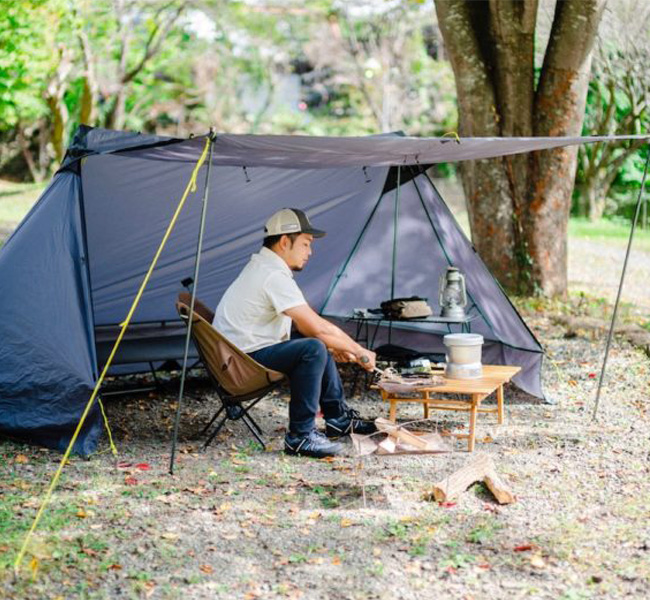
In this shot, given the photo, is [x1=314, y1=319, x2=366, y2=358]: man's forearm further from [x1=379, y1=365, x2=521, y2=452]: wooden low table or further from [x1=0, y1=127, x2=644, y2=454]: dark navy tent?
[x1=0, y1=127, x2=644, y2=454]: dark navy tent

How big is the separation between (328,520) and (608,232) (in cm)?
1444

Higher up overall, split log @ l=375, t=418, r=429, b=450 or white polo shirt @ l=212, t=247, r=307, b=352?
white polo shirt @ l=212, t=247, r=307, b=352

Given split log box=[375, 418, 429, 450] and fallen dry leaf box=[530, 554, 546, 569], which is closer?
fallen dry leaf box=[530, 554, 546, 569]

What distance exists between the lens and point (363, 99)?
84.4ft

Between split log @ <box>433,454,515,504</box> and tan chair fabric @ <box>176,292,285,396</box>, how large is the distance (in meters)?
0.98

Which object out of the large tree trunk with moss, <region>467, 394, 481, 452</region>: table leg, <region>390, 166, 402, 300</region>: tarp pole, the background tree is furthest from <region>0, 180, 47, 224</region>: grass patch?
<region>467, 394, 481, 452</region>: table leg

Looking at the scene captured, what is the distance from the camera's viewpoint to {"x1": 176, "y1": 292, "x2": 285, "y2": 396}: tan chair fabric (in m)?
4.55

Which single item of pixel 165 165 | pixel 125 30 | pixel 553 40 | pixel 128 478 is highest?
Result: pixel 125 30

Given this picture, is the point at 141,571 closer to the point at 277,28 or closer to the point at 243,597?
the point at 243,597

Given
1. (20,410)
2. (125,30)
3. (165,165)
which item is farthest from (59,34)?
(20,410)

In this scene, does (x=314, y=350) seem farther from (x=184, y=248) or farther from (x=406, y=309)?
(x=184, y=248)

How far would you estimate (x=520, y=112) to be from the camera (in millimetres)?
8148

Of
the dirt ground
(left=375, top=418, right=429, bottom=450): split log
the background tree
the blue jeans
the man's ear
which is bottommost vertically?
the dirt ground

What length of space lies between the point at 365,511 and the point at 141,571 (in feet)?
3.26
